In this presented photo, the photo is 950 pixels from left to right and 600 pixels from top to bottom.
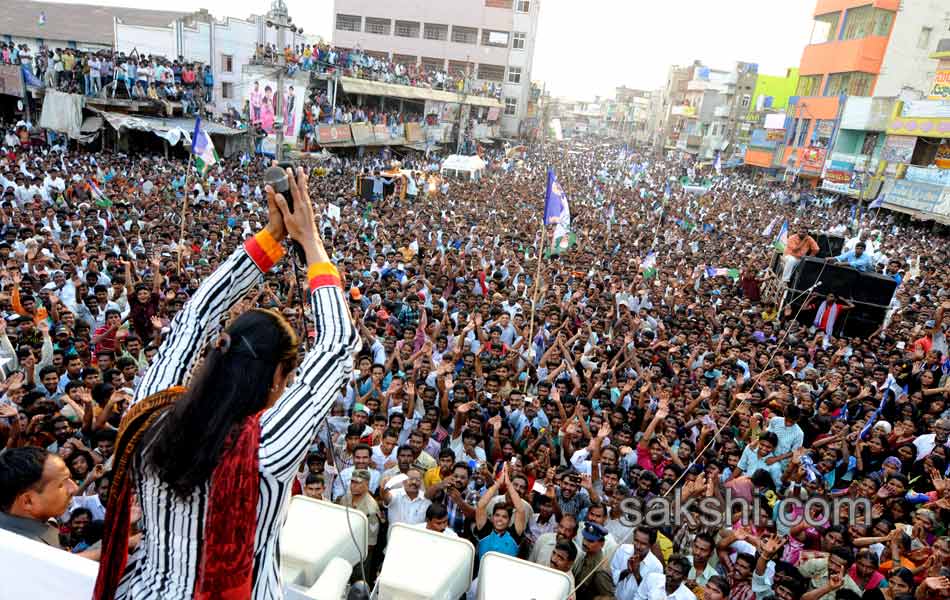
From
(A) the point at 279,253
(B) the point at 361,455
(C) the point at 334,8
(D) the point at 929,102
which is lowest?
(B) the point at 361,455

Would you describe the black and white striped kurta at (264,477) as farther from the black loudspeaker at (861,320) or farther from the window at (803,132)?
the window at (803,132)

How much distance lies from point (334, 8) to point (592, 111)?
124 meters

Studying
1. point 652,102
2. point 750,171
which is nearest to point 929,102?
point 750,171

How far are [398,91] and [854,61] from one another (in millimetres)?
25078

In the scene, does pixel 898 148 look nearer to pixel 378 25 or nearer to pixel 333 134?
pixel 333 134

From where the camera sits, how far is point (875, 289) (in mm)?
10359

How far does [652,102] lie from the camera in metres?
106

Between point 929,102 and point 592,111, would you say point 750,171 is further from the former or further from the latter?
point 592,111

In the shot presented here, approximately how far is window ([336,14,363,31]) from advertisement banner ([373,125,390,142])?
24.0 metres

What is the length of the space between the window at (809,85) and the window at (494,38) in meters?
21.8

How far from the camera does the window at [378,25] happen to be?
4803 cm

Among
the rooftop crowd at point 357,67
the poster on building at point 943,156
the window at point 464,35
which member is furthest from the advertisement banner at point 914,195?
the window at point 464,35

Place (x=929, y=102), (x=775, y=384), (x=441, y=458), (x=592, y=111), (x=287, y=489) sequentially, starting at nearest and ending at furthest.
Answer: (x=287, y=489)
(x=441, y=458)
(x=775, y=384)
(x=929, y=102)
(x=592, y=111)

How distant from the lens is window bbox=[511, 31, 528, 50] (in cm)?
4966
